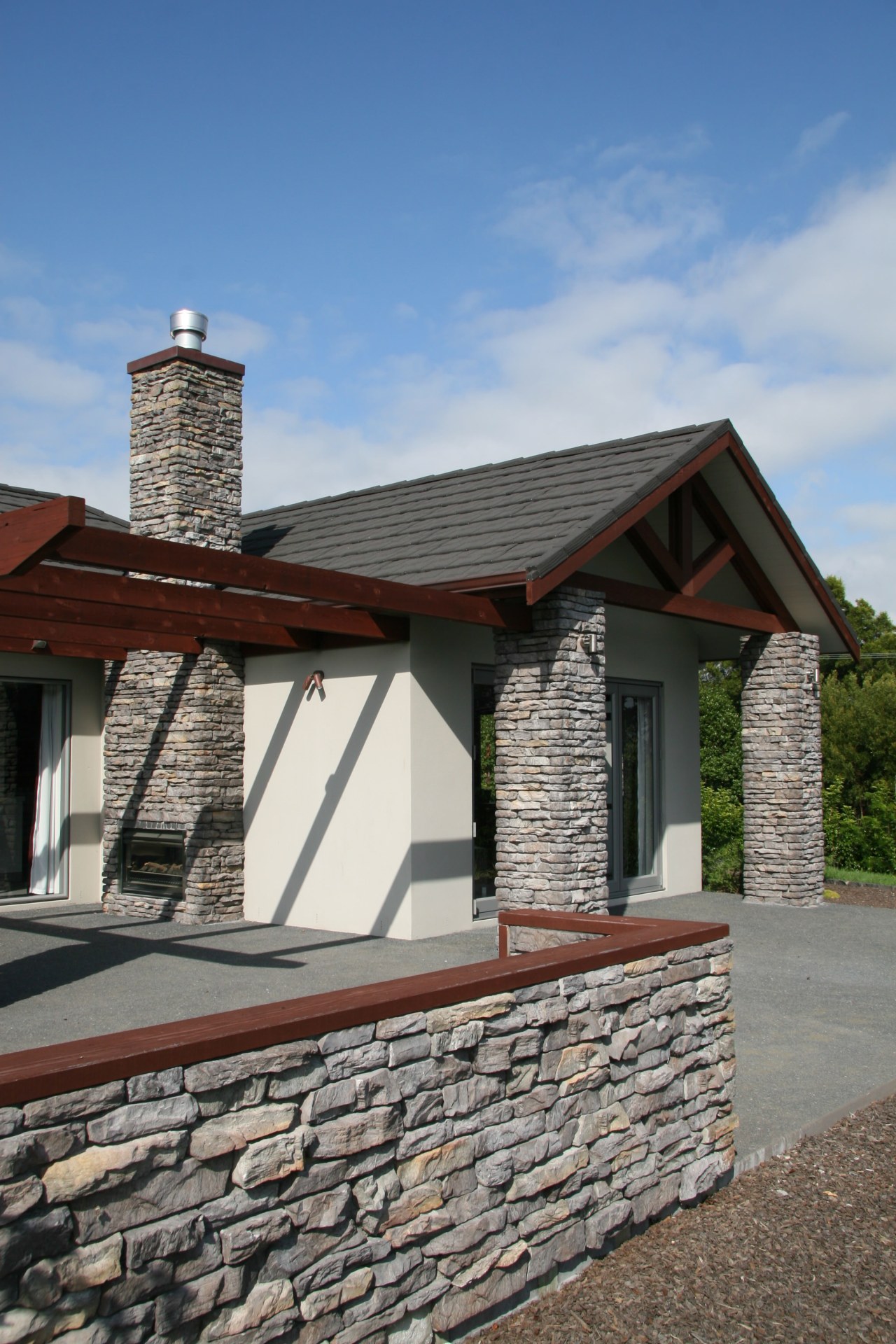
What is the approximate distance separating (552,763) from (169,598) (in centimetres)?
359

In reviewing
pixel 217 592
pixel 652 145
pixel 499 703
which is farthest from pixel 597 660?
pixel 652 145

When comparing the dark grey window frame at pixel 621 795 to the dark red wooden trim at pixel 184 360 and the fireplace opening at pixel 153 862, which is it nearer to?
the fireplace opening at pixel 153 862

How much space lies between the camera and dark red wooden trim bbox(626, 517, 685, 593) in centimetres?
1058

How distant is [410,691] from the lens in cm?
998

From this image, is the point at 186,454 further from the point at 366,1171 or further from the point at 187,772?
the point at 366,1171

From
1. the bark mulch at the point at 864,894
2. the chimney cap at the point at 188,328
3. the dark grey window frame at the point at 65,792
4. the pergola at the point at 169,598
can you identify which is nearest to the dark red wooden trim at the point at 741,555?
the pergola at the point at 169,598

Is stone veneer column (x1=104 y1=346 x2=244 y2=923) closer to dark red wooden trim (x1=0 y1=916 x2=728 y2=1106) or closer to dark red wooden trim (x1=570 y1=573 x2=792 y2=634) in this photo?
dark red wooden trim (x1=570 y1=573 x2=792 y2=634)

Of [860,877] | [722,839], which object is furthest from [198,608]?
[860,877]

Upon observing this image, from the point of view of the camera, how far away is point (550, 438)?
36562mm

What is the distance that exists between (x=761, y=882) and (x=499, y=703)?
5631 mm

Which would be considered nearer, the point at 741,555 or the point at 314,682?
the point at 314,682

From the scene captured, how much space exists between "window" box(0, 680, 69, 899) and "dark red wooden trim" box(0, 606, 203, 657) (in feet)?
3.76

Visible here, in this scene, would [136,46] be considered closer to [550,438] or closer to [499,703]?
[499,703]

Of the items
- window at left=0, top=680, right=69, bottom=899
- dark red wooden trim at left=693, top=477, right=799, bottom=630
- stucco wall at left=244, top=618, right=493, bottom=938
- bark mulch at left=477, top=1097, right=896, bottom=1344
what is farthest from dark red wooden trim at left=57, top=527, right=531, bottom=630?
window at left=0, top=680, right=69, bottom=899
